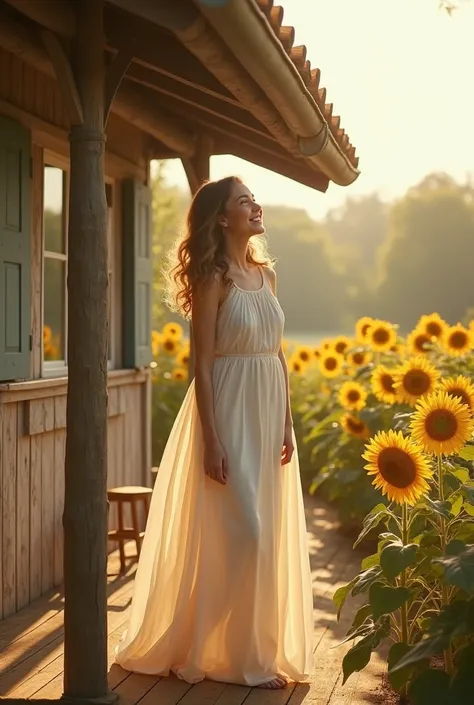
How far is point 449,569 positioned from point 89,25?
236cm

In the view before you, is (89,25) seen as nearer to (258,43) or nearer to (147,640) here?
(258,43)

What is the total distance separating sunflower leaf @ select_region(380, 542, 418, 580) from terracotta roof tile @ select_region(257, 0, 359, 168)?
186 centimetres

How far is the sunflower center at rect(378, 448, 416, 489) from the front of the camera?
3857 millimetres

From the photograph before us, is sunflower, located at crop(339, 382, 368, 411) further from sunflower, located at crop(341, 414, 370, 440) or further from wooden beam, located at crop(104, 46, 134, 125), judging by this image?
wooden beam, located at crop(104, 46, 134, 125)

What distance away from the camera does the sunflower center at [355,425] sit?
7648mm

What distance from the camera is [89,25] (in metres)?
4.01

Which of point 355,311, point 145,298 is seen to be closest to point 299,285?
point 355,311

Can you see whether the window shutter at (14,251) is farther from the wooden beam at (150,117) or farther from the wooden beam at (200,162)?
the wooden beam at (200,162)

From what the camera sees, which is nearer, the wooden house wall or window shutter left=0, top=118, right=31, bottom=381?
window shutter left=0, top=118, right=31, bottom=381

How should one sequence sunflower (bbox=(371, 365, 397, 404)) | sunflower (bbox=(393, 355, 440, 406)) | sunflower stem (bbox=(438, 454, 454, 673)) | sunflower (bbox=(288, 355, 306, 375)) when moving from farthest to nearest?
sunflower (bbox=(288, 355, 306, 375)) < sunflower (bbox=(371, 365, 397, 404)) < sunflower (bbox=(393, 355, 440, 406)) < sunflower stem (bbox=(438, 454, 454, 673))

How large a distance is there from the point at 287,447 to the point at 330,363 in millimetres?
4868

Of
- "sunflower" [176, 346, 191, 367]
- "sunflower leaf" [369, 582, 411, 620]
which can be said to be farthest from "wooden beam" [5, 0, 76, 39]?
"sunflower" [176, 346, 191, 367]

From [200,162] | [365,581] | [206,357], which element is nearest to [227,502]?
[206,357]

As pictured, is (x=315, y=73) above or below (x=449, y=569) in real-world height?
above
